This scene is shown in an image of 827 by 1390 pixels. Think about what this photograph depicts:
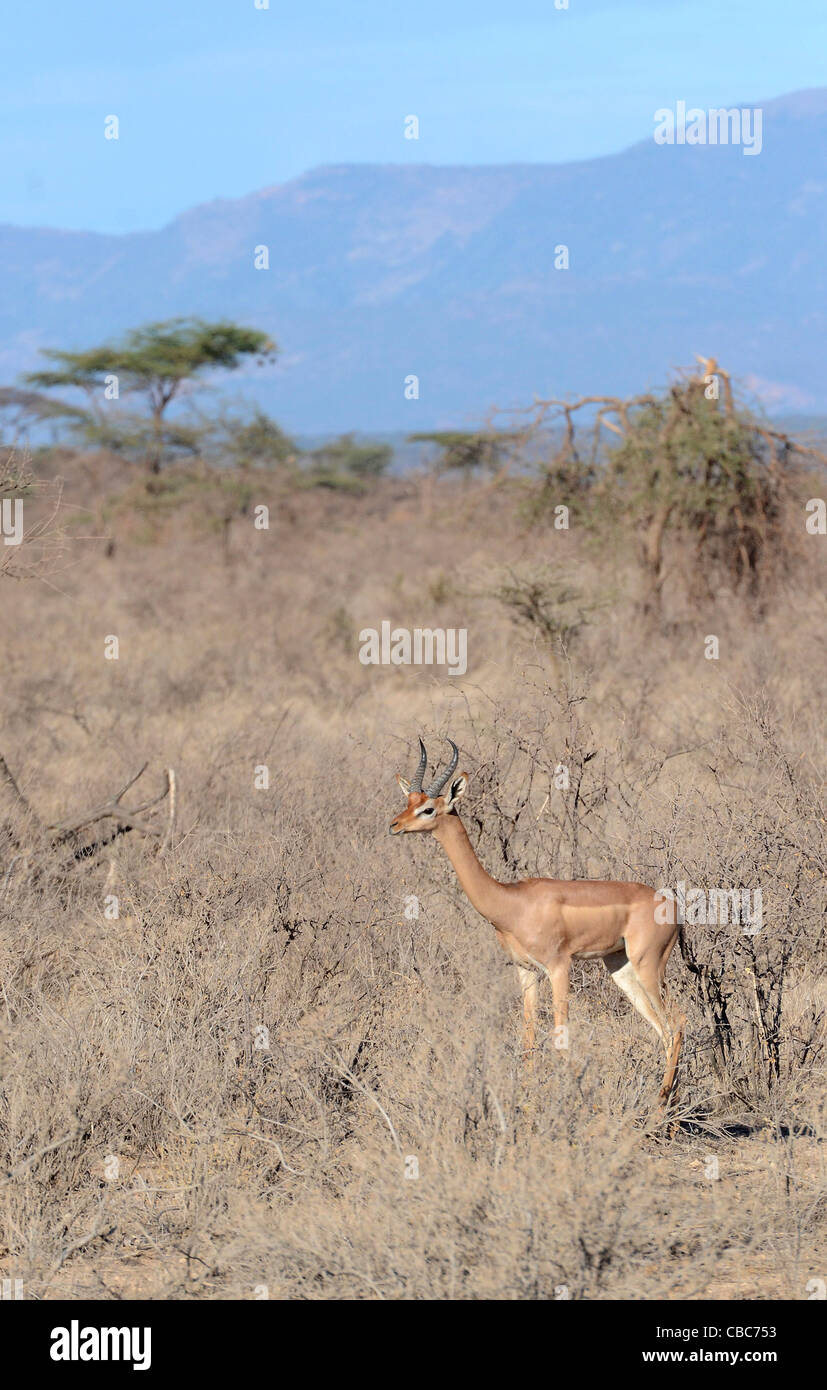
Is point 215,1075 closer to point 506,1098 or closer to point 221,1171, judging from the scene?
point 221,1171

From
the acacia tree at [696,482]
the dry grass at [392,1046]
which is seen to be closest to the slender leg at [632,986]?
the dry grass at [392,1046]

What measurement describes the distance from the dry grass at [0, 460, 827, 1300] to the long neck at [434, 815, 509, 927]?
0.56 feet

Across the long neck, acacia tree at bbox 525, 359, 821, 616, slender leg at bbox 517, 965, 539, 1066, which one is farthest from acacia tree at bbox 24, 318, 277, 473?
slender leg at bbox 517, 965, 539, 1066

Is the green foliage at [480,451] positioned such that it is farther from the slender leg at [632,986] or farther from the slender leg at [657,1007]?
the slender leg at [657,1007]

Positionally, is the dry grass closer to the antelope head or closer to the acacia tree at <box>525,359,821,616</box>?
the antelope head

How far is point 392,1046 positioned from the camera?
5.15 meters

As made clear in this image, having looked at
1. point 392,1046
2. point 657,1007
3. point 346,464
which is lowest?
point 392,1046

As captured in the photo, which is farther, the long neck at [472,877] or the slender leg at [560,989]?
the long neck at [472,877]

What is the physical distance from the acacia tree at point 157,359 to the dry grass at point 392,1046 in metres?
22.8

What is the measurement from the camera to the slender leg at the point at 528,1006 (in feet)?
15.4

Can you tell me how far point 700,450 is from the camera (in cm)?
1508

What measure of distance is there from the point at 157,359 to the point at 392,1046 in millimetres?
28904

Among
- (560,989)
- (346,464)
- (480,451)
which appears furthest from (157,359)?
(560,989)

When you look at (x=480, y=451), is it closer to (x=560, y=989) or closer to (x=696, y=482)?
(x=696, y=482)
